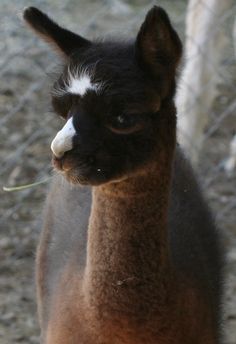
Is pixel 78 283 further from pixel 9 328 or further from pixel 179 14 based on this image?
pixel 179 14

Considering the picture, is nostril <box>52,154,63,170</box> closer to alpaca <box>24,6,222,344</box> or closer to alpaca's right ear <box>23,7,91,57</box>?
alpaca <box>24,6,222,344</box>

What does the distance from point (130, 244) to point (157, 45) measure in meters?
0.48

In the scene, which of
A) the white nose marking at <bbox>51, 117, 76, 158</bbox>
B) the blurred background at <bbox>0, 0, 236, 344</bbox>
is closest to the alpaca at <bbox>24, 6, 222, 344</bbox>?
the white nose marking at <bbox>51, 117, 76, 158</bbox>

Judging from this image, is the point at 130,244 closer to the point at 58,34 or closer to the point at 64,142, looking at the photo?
the point at 64,142

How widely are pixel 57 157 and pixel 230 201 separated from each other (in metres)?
2.19

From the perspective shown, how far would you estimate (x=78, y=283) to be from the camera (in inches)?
99.6

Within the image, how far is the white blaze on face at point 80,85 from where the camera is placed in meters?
2.18

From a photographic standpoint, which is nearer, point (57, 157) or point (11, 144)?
point (57, 157)

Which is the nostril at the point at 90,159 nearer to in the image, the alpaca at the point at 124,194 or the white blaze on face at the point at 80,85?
the alpaca at the point at 124,194

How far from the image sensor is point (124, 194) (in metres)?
2.31

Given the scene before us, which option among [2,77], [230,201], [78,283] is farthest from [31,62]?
[78,283]

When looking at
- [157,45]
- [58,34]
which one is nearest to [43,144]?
[58,34]

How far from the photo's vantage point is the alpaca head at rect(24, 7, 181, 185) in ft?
7.07

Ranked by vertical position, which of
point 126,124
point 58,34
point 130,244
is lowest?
point 130,244
